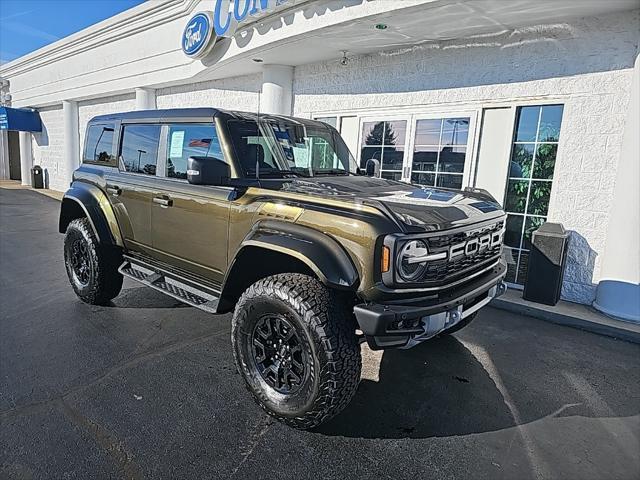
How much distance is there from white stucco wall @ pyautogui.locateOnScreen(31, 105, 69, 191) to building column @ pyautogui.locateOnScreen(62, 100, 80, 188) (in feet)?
3.35

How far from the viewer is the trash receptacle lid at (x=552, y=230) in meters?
5.08

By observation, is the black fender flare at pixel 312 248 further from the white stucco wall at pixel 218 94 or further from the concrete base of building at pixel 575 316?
the white stucco wall at pixel 218 94

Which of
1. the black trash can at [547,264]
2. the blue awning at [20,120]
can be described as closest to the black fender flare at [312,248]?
the black trash can at [547,264]

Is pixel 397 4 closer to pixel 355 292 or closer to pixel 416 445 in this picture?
pixel 355 292

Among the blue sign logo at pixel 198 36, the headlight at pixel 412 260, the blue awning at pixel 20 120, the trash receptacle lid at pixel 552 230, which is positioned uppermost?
the blue sign logo at pixel 198 36

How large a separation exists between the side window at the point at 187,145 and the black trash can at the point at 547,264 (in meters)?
3.92

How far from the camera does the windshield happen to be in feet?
10.9

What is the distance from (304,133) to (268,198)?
117cm

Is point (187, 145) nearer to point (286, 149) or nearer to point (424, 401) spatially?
point (286, 149)

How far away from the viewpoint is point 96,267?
14.1ft

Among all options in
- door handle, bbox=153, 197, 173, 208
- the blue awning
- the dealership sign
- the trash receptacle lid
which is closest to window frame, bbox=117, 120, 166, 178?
door handle, bbox=153, 197, 173, 208

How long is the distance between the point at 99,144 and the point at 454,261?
3.96 m

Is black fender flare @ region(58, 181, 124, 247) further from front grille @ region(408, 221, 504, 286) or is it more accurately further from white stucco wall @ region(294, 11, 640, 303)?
white stucco wall @ region(294, 11, 640, 303)

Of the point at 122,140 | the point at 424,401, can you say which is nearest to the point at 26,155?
the point at 122,140
